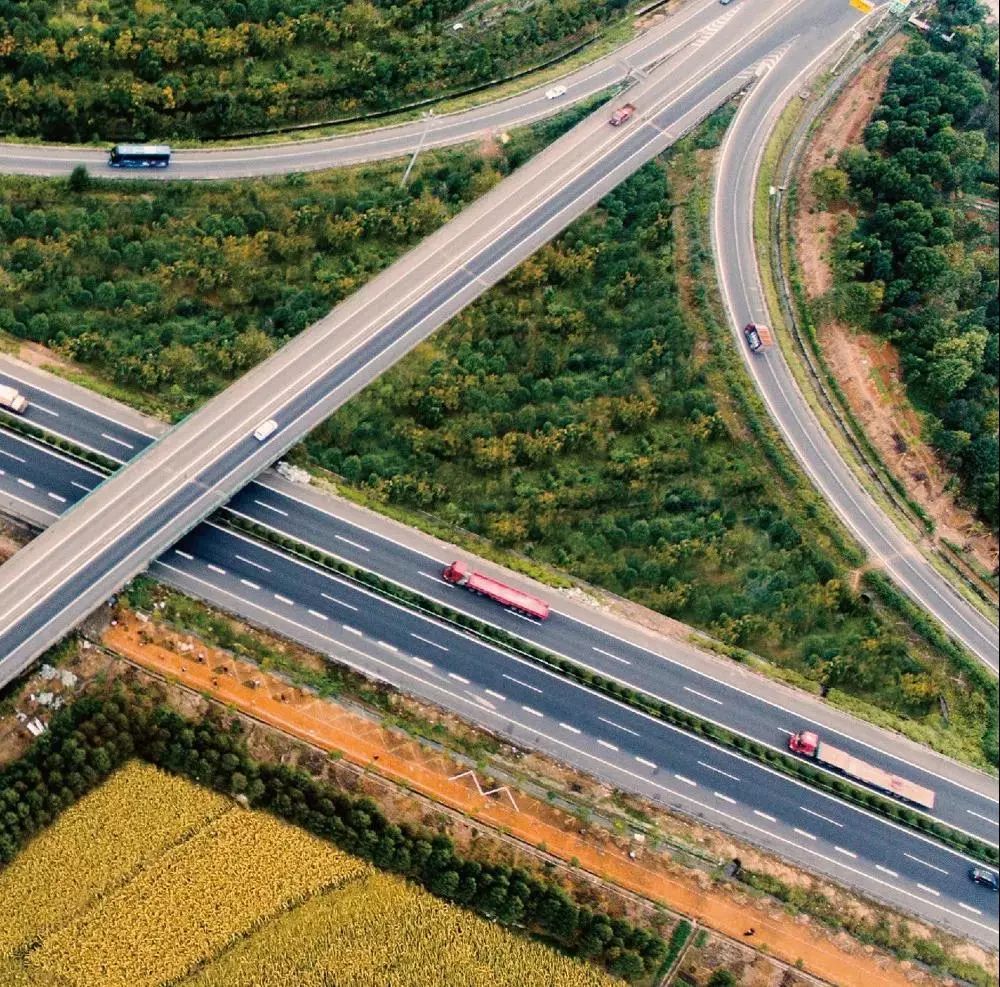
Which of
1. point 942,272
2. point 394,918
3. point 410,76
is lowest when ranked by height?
point 394,918

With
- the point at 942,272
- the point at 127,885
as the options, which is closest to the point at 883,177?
the point at 942,272

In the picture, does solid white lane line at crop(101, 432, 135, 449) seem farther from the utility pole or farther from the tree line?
the utility pole

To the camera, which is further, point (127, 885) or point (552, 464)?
point (552, 464)

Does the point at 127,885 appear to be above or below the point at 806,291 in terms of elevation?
below

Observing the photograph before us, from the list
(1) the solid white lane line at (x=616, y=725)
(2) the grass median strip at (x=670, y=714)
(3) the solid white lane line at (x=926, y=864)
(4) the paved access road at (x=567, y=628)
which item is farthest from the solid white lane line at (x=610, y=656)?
(3) the solid white lane line at (x=926, y=864)

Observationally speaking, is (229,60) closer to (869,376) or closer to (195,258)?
(195,258)

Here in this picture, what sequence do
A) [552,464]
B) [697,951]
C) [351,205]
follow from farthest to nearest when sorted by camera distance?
→ [351,205] < [552,464] < [697,951]

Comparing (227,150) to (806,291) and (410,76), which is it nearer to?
(410,76)
